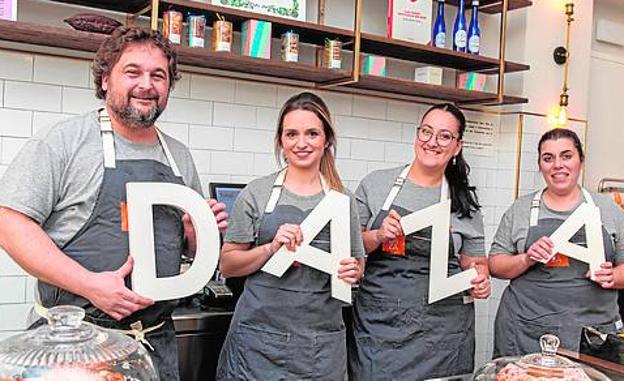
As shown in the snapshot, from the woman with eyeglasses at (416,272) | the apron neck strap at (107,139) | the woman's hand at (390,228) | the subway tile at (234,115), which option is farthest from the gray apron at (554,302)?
the apron neck strap at (107,139)

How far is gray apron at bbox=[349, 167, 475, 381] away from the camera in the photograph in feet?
7.68

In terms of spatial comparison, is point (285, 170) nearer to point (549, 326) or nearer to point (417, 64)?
point (549, 326)

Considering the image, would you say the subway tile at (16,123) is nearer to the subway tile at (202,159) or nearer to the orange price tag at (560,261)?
the subway tile at (202,159)

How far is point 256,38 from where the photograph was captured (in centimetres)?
285

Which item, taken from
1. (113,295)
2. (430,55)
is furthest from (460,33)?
(113,295)

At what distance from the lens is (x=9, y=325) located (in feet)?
8.73

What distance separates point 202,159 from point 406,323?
124 cm

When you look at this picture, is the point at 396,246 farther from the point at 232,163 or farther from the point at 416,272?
the point at 232,163

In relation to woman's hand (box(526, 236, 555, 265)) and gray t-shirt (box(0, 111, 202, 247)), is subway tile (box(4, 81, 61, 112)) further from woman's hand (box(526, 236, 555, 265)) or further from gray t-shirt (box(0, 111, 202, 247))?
woman's hand (box(526, 236, 555, 265))

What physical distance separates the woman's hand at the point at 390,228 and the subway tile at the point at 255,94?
1.15m

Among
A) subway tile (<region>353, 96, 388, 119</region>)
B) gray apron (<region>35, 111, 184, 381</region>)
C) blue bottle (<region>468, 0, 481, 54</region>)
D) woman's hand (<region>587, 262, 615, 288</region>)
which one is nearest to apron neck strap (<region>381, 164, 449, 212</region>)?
woman's hand (<region>587, 262, 615, 288</region>)

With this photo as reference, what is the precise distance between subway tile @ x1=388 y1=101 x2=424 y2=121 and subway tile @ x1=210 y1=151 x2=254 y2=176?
2.80 feet

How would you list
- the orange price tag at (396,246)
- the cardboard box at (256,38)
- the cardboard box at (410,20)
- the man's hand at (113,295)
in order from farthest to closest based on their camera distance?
the cardboard box at (410,20), the cardboard box at (256,38), the orange price tag at (396,246), the man's hand at (113,295)

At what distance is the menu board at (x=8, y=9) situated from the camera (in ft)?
7.68
